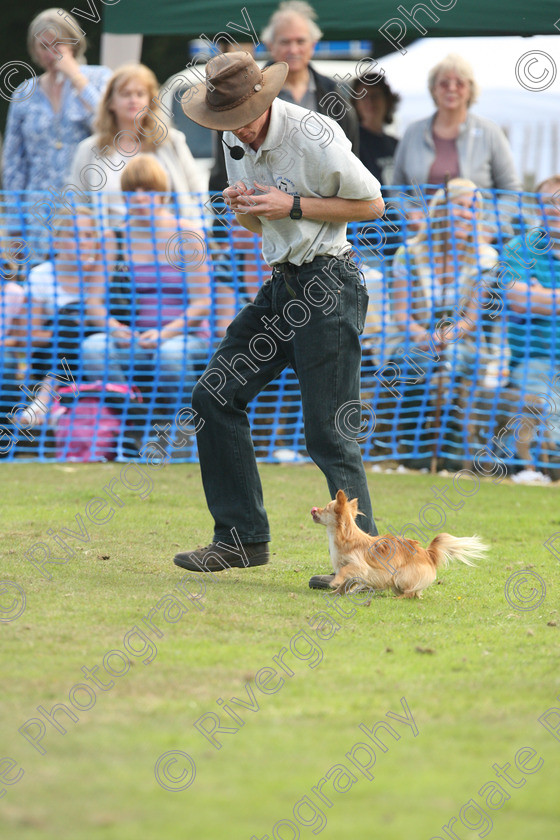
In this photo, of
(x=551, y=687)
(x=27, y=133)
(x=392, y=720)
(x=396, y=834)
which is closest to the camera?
(x=396, y=834)

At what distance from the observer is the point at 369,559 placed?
440 cm

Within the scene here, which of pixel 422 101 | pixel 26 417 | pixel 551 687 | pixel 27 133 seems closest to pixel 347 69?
pixel 422 101

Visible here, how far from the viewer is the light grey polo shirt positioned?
4266mm

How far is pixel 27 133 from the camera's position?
889 cm

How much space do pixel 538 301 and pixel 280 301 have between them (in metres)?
4.17

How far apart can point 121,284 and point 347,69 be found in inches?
214

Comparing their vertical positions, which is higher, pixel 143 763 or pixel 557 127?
pixel 557 127

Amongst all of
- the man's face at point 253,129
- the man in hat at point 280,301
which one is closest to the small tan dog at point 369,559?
the man in hat at point 280,301

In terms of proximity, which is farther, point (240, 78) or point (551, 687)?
point (240, 78)

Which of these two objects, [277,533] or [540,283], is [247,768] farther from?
[540,283]

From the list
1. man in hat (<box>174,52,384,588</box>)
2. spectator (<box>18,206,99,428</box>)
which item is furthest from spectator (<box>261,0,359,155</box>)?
man in hat (<box>174,52,384,588</box>)

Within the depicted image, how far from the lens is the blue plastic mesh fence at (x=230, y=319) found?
8117mm

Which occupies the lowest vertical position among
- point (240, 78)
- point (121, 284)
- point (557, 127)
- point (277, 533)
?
point (277, 533)

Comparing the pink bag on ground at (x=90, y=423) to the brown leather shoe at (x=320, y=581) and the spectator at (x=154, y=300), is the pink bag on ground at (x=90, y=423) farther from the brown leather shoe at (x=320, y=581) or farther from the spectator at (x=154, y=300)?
the brown leather shoe at (x=320, y=581)
